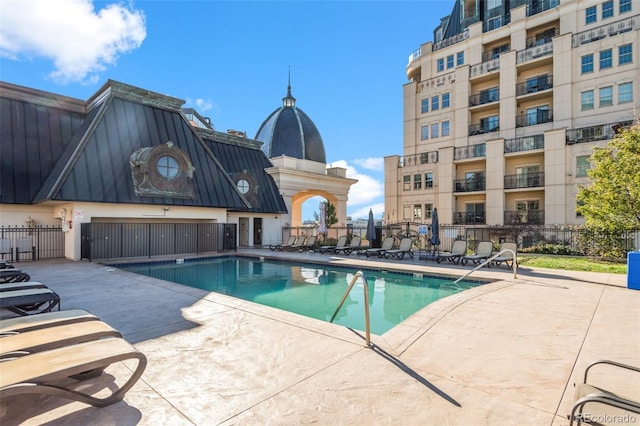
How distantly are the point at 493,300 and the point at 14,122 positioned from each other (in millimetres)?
21094

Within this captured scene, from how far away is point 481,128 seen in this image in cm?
2978

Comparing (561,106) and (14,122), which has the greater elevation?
(561,106)

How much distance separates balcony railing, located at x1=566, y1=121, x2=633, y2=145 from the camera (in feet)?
72.3

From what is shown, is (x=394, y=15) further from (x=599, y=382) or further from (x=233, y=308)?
(x=599, y=382)

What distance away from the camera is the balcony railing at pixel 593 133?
72.3ft

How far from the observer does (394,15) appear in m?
14.3

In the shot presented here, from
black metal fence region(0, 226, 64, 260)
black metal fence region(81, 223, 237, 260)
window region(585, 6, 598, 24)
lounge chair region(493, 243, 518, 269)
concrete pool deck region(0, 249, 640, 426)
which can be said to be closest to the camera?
concrete pool deck region(0, 249, 640, 426)

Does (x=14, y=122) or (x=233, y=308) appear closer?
(x=233, y=308)

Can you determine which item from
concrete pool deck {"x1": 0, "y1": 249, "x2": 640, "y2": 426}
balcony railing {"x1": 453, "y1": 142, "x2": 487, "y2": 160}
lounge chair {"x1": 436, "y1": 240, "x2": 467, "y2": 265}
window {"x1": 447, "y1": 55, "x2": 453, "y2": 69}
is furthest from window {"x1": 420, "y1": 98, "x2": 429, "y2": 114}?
concrete pool deck {"x1": 0, "y1": 249, "x2": 640, "y2": 426}

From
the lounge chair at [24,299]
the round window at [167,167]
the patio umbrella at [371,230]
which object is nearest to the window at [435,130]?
the patio umbrella at [371,230]

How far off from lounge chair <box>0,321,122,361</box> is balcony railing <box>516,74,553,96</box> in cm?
3282

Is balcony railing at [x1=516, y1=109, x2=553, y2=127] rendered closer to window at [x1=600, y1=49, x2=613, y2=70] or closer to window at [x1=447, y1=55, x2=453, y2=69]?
window at [x1=600, y1=49, x2=613, y2=70]

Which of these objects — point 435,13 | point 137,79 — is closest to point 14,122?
point 137,79

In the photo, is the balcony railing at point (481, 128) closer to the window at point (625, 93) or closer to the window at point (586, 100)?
the window at point (586, 100)
